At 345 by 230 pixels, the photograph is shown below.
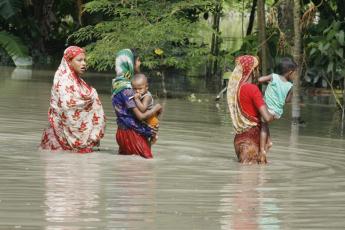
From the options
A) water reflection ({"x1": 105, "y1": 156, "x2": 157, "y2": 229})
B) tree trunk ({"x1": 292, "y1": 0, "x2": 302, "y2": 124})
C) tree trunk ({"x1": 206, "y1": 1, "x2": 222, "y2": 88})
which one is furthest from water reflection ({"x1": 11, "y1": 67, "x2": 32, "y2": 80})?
water reflection ({"x1": 105, "y1": 156, "x2": 157, "y2": 229})

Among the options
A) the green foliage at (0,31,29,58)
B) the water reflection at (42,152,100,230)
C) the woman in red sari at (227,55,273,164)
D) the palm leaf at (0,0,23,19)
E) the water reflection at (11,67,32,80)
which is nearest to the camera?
the water reflection at (42,152,100,230)

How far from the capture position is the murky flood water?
24.2ft

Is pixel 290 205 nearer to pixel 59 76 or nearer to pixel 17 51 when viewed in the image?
pixel 59 76

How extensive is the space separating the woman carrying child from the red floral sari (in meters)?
0.81

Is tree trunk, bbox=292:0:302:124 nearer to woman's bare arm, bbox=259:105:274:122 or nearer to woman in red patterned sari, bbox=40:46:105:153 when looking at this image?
woman in red patterned sari, bbox=40:46:105:153

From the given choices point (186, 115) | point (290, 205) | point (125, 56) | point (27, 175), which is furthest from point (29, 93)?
point (290, 205)

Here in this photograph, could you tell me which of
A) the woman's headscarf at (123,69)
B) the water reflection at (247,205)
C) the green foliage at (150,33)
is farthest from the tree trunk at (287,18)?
the water reflection at (247,205)

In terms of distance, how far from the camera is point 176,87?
23422 mm

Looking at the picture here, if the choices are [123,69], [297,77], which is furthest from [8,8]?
[123,69]

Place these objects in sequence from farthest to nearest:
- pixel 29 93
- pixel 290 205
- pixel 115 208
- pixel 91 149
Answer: pixel 29 93 → pixel 91 149 → pixel 290 205 → pixel 115 208

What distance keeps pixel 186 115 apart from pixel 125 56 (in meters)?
5.76

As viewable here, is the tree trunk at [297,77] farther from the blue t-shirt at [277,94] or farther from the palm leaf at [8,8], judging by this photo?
the palm leaf at [8,8]

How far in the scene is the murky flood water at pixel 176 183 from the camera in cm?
736

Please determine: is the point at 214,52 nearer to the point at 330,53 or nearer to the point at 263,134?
the point at 330,53
